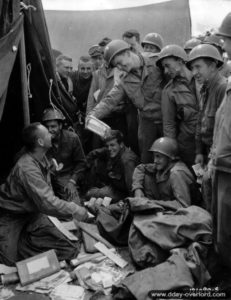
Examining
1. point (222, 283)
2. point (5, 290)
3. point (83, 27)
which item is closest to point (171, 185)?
point (222, 283)

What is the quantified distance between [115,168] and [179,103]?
4.45ft

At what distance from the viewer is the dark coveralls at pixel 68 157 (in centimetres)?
582

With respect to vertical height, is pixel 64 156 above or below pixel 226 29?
below

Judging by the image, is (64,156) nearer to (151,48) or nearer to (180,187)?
(180,187)

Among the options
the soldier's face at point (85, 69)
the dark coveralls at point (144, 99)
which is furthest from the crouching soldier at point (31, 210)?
the soldier's face at point (85, 69)

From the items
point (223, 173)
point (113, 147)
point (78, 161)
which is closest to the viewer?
point (223, 173)

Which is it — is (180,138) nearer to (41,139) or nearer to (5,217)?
(41,139)

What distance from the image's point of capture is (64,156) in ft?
19.3

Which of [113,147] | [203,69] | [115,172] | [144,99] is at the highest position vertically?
[203,69]

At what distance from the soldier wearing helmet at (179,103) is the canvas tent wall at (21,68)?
140cm

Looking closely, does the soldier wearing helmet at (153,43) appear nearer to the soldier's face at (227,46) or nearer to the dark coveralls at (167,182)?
the dark coveralls at (167,182)

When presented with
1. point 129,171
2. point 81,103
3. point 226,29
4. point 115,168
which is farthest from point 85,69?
point 226,29

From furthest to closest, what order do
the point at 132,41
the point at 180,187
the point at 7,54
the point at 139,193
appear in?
the point at 132,41, the point at 139,193, the point at 180,187, the point at 7,54

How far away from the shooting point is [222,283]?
11.9ft
